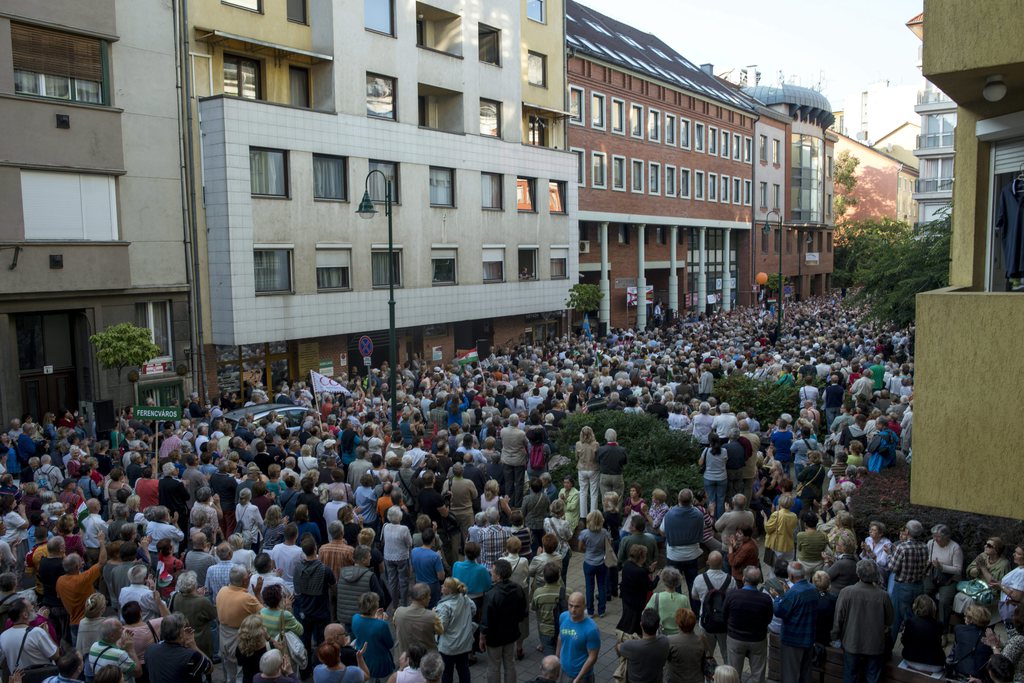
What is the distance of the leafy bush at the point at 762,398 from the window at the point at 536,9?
2206 centimetres

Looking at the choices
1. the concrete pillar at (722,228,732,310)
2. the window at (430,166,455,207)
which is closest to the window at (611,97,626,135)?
the window at (430,166,455,207)

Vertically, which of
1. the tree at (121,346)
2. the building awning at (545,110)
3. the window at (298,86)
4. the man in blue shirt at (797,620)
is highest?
the building awning at (545,110)

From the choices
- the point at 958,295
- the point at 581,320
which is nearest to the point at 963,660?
the point at 958,295

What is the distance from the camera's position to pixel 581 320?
41344 mm

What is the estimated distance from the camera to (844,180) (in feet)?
265

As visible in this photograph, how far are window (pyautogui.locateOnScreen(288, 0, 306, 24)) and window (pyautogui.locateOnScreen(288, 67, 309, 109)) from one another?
4.72ft

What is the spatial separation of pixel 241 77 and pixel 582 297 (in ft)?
56.9

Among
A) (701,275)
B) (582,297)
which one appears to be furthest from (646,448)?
(701,275)

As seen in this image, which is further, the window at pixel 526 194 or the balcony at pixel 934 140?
the balcony at pixel 934 140

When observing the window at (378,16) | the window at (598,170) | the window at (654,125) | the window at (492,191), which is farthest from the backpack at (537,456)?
the window at (654,125)

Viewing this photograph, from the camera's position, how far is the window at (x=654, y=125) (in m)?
46.1

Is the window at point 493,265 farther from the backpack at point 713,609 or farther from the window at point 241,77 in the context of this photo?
the backpack at point 713,609

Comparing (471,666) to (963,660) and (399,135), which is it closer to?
(963,660)

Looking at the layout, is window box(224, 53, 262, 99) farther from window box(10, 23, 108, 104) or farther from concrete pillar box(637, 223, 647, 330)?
concrete pillar box(637, 223, 647, 330)
